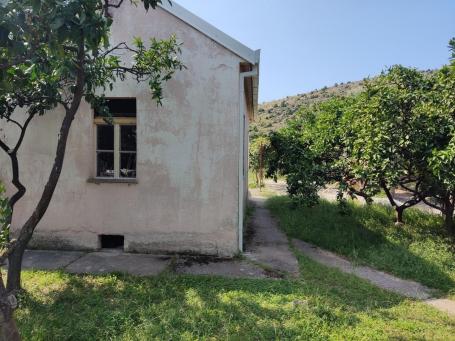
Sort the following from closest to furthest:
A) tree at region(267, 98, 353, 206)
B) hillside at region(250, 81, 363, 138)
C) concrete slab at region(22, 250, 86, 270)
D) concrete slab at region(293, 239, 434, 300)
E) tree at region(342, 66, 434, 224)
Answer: concrete slab at region(293, 239, 434, 300) < concrete slab at region(22, 250, 86, 270) < tree at region(342, 66, 434, 224) < tree at region(267, 98, 353, 206) < hillside at region(250, 81, 363, 138)

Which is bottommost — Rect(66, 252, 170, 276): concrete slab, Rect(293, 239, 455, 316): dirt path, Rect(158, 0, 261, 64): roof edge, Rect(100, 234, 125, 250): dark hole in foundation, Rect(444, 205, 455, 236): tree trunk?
Rect(293, 239, 455, 316): dirt path

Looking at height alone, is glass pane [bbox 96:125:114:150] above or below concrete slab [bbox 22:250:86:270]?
above

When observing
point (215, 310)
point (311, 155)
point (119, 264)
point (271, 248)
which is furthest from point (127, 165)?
point (311, 155)

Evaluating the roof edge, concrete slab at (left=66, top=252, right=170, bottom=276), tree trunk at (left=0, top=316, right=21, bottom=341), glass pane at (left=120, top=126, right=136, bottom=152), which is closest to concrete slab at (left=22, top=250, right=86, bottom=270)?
concrete slab at (left=66, top=252, right=170, bottom=276)

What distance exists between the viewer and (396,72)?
7996 mm

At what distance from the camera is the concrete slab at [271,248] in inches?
241

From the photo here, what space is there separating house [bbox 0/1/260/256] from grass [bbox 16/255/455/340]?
1.32 m

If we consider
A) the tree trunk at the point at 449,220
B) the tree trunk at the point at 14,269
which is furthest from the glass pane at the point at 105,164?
the tree trunk at the point at 449,220

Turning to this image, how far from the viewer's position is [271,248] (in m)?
7.15

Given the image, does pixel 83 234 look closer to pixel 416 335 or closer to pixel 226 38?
pixel 226 38

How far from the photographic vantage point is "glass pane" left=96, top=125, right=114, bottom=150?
687 cm

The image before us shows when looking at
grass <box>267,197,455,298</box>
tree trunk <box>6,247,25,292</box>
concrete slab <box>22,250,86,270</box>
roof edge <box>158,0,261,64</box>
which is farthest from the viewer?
roof edge <box>158,0,261,64</box>

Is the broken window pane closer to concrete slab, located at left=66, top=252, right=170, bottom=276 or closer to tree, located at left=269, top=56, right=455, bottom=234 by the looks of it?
concrete slab, located at left=66, top=252, right=170, bottom=276

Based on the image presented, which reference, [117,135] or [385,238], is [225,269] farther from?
[385,238]
